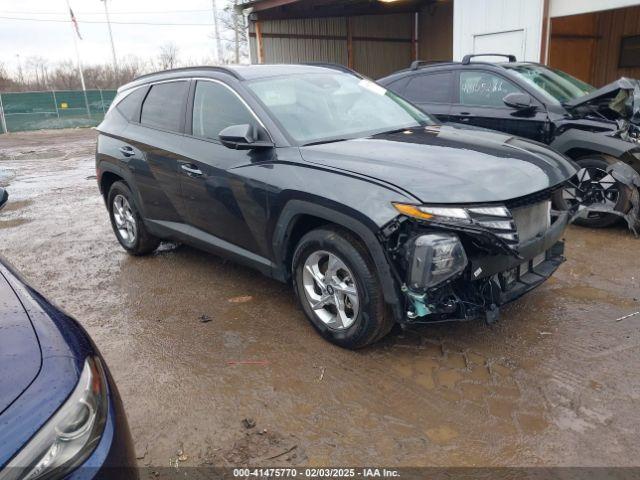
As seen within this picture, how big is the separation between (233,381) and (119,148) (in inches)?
115

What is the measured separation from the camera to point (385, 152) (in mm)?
3297

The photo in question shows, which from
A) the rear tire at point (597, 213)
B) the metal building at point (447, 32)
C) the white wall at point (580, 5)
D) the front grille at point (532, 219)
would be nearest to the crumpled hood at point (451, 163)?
the front grille at point (532, 219)

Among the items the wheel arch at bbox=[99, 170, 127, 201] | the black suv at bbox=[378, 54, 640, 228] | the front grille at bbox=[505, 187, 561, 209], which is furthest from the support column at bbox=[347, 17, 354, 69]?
the front grille at bbox=[505, 187, 561, 209]

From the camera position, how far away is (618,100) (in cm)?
518

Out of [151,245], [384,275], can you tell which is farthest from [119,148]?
[384,275]

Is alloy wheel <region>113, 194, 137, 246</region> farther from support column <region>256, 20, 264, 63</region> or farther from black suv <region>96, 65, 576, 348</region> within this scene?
support column <region>256, 20, 264, 63</region>

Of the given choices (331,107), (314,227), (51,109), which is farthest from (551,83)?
(51,109)

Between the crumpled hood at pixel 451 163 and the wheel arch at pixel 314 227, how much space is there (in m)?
0.28

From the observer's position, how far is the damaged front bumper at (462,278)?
9.07ft

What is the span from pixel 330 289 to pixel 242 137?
1147 millimetres

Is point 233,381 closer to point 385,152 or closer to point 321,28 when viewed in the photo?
point 385,152

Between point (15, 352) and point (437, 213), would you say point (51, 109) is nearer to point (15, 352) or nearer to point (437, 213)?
point (437, 213)

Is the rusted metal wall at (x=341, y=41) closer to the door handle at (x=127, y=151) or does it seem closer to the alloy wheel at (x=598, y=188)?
the door handle at (x=127, y=151)

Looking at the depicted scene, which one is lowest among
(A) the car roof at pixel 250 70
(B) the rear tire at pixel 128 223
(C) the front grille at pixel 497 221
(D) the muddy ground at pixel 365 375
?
(D) the muddy ground at pixel 365 375
